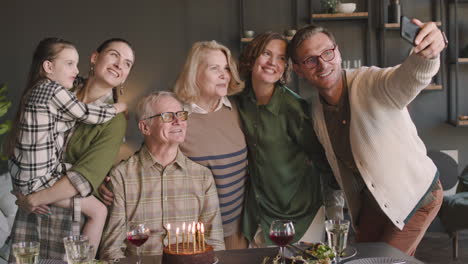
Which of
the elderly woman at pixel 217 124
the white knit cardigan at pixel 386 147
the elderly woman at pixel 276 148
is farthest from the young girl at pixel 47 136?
the white knit cardigan at pixel 386 147

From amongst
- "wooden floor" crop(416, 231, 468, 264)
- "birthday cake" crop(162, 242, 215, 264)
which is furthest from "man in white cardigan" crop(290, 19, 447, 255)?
"wooden floor" crop(416, 231, 468, 264)

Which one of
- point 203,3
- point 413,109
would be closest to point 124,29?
point 203,3

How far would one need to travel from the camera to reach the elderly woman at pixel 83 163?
2652 millimetres

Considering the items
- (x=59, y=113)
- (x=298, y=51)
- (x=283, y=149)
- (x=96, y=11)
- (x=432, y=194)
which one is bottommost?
(x=432, y=194)

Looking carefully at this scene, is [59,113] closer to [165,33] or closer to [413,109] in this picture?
[165,33]

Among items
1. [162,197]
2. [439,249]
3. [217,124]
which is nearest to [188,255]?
[162,197]

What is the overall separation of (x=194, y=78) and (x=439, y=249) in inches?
136

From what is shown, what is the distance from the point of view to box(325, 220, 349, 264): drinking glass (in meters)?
1.97

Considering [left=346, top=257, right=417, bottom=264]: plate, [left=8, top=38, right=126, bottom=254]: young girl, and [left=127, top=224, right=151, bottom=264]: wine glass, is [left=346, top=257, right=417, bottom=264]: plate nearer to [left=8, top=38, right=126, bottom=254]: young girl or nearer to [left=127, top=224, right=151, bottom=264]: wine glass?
[left=127, top=224, right=151, bottom=264]: wine glass

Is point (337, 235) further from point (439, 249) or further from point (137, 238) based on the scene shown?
point (439, 249)

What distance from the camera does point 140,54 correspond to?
5.90 m

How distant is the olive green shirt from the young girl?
0.71 meters

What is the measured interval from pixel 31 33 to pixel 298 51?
4099mm

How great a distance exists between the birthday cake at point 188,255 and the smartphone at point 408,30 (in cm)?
105
